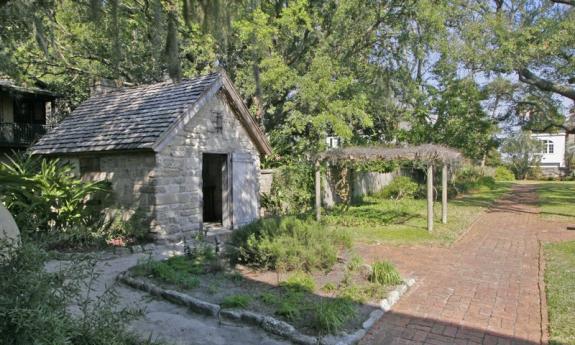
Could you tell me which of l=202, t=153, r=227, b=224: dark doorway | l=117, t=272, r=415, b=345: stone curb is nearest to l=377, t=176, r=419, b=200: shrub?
l=202, t=153, r=227, b=224: dark doorway

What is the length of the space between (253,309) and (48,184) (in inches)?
258

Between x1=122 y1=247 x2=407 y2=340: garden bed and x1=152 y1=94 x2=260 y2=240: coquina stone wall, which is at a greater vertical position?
x1=152 y1=94 x2=260 y2=240: coquina stone wall

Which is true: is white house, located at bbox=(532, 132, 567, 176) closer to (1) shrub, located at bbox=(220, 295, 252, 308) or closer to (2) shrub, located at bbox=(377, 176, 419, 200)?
(2) shrub, located at bbox=(377, 176, 419, 200)

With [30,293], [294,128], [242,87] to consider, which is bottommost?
[30,293]

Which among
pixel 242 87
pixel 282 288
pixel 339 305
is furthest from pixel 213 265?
pixel 242 87

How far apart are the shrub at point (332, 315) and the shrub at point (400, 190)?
1533cm

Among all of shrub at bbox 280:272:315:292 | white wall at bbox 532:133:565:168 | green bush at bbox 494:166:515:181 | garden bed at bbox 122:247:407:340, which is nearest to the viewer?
garden bed at bbox 122:247:407:340

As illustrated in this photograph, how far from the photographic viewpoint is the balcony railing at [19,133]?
20531 mm

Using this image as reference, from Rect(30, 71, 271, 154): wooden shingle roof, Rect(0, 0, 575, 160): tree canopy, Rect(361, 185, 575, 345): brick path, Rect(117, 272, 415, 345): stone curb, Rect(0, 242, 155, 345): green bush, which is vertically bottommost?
Rect(361, 185, 575, 345): brick path

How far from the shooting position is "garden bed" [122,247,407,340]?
5.03 m

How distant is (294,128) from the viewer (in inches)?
642

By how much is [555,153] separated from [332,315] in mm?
54954

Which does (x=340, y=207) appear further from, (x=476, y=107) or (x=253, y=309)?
(x=476, y=107)

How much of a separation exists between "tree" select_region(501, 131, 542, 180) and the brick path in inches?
1428
